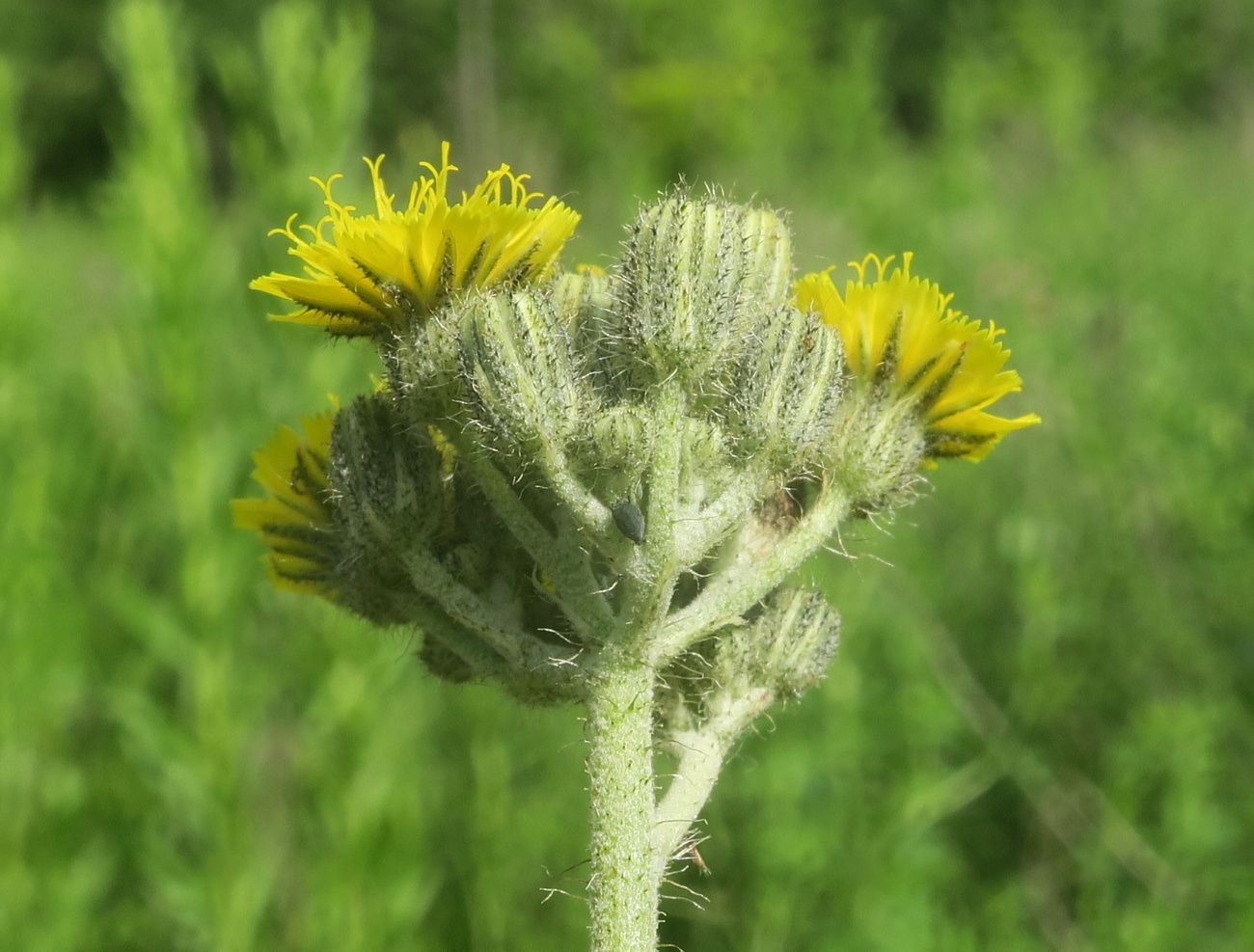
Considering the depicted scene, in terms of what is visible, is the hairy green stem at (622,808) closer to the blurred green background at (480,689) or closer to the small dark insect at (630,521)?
the small dark insect at (630,521)

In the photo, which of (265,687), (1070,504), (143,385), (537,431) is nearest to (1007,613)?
(1070,504)

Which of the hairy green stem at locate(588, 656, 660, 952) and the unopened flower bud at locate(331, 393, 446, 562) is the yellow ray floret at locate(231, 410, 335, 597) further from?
the hairy green stem at locate(588, 656, 660, 952)

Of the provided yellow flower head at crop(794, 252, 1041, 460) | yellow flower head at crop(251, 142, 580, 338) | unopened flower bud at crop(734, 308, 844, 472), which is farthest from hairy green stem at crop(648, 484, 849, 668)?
yellow flower head at crop(251, 142, 580, 338)

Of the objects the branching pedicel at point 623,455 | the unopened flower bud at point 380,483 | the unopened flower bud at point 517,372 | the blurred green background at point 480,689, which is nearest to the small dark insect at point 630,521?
the branching pedicel at point 623,455

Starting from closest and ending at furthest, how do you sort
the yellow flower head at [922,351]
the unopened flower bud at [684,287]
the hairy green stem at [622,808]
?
the hairy green stem at [622,808], the unopened flower bud at [684,287], the yellow flower head at [922,351]

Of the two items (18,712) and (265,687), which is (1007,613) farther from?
A: (18,712)

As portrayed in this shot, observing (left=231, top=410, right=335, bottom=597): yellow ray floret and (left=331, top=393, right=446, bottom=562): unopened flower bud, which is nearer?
(left=331, top=393, right=446, bottom=562): unopened flower bud

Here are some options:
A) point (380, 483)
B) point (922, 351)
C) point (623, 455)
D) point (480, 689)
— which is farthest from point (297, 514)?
point (480, 689)
